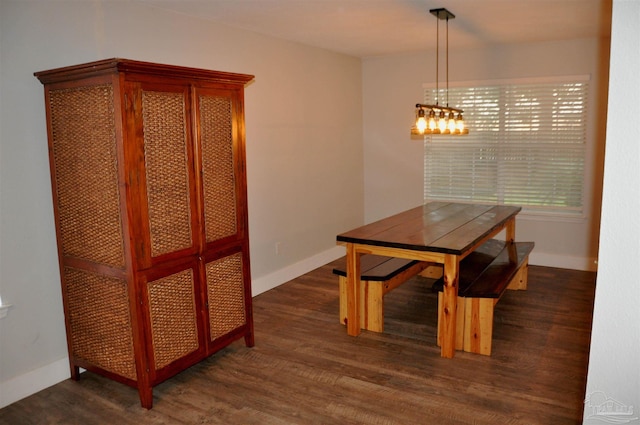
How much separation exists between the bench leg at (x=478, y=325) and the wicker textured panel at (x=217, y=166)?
5.55ft

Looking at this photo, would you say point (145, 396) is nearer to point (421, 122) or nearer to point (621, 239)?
point (621, 239)

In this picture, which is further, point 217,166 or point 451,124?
point 451,124

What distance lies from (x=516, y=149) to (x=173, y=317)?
413cm

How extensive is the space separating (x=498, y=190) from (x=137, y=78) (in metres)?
4.24

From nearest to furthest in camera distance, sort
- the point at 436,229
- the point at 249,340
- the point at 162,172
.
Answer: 1. the point at 162,172
2. the point at 249,340
3. the point at 436,229

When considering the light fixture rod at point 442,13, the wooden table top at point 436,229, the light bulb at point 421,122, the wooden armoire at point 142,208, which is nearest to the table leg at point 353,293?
the wooden table top at point 436,229

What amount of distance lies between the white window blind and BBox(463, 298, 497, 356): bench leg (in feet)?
8.22

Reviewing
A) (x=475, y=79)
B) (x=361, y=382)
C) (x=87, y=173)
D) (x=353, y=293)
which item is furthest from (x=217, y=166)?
(x=475, y=79)

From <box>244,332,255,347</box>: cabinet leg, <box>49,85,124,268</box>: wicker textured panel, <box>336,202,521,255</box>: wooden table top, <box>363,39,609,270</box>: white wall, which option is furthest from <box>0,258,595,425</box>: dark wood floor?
<box>363,39,609,270</box>: white wall

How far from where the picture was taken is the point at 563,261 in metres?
5.31

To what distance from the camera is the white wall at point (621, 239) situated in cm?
124

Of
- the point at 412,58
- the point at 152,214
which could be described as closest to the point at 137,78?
the point at 152,214

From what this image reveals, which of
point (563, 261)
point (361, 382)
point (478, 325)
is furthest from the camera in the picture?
point (563, 261)

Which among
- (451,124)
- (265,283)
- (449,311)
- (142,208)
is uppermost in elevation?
(451,124)
